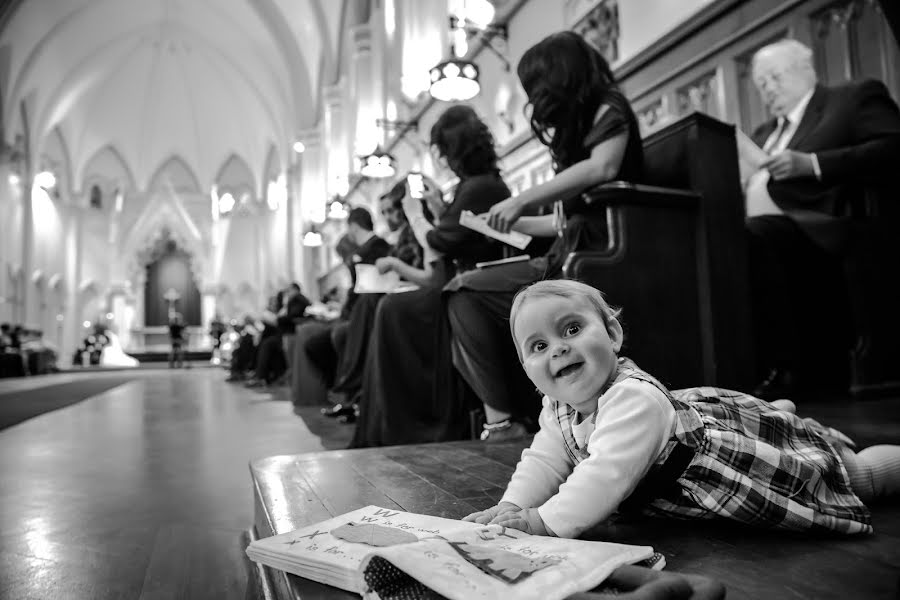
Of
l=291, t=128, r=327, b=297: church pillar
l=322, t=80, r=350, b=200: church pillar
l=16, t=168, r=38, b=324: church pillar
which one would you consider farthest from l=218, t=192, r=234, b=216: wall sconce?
l=322, t=80, r=350, b=200: church pillar

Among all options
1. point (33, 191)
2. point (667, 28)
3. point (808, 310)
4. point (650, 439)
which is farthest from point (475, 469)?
point (33, 191)

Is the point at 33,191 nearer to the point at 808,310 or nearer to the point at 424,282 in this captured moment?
the point at 424,282

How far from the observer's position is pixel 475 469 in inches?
56.9

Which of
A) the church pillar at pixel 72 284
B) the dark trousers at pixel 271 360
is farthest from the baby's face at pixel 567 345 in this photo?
the church pillar at pixel 72 284

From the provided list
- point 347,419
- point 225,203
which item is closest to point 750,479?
point 347,419

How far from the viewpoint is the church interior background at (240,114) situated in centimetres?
362

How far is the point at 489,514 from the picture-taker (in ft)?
2.93

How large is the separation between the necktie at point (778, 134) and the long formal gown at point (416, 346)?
118 cm

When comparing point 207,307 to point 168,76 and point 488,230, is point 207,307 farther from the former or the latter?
point 488,230

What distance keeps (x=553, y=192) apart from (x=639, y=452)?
1127 millimetres

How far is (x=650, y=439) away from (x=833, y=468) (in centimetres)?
32

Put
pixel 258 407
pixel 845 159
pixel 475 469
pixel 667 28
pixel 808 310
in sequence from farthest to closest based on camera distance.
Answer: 1. pixel 258 407
2. pixel 667 28
3. pixel 808 310
4. pixel 845 159
5. pixel 475 469

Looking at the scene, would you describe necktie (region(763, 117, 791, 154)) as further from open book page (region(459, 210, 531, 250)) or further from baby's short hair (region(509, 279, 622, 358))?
baby's short hair (region(509, 279, 622, 358))

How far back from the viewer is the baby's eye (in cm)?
91
